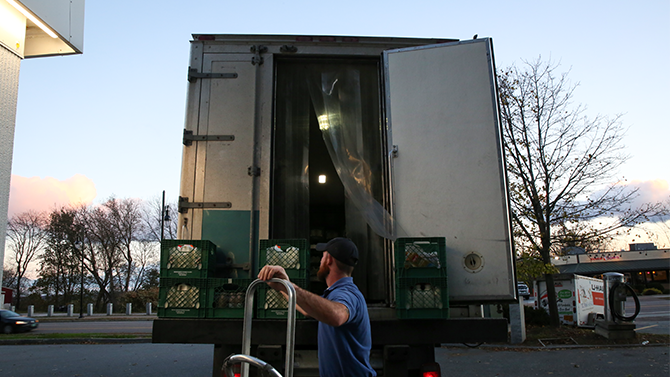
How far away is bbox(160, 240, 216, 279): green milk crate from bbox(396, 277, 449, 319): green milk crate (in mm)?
1649

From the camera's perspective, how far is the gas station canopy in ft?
9.38

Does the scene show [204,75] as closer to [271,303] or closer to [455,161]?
[271,303]

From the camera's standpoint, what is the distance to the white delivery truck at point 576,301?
1414cm

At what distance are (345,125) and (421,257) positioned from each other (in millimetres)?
2091

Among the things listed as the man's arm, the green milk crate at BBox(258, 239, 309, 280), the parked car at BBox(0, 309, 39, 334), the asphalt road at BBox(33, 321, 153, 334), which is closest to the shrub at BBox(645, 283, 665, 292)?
the asphalt road at BBox(33, 321, 153, 334)

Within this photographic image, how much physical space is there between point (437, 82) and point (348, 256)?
8.33ft

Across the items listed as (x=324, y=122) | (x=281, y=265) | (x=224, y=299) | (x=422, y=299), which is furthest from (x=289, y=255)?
(x=324, y=122)

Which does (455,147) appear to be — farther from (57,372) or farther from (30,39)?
(57,372)

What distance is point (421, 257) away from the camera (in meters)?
3.96

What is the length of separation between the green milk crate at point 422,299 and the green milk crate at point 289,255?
83 cm

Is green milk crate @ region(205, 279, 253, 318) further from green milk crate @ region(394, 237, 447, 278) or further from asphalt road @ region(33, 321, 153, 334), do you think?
asphalt road @ region(33, 321, 153, 334)

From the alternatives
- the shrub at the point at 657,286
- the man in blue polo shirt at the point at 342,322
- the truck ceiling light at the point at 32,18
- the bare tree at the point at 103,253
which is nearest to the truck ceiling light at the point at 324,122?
the truck ceiling light at the point at 32,18

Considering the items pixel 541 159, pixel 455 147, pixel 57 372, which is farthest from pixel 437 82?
pixel 541 159

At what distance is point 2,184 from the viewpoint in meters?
2.84
